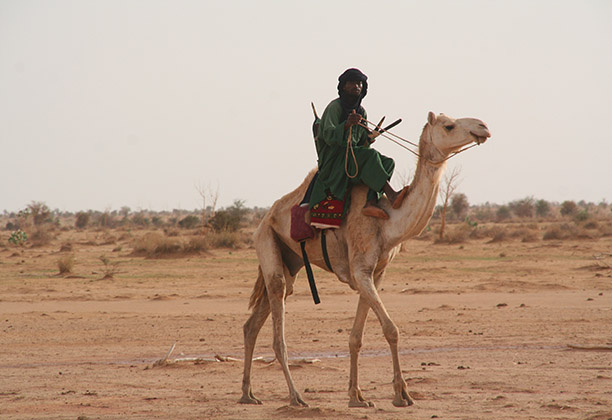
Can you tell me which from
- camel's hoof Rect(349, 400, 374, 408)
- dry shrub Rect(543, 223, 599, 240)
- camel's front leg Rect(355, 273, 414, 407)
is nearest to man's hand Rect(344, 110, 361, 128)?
camel's front leg Rect(355, 273, 414, 407)

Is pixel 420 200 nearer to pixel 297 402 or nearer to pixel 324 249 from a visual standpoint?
pixel 324 249

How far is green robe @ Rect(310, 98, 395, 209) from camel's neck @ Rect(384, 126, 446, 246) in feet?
1.12

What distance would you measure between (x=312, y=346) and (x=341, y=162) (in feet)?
17.4

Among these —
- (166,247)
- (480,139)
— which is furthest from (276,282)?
(166,247)

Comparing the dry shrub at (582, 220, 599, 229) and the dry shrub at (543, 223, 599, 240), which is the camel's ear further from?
the dry shrub at (582, 220, 599, 229)

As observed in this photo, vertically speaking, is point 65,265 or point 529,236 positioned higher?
point 529,236

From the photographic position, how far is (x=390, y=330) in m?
7.26

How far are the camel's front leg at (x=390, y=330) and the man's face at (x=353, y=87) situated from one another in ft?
6.31

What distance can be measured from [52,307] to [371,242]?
13.1 metres

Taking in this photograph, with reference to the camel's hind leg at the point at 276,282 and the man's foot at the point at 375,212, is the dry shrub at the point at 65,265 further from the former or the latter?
the man's foot at the point at 375,212

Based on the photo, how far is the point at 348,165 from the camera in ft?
25.9

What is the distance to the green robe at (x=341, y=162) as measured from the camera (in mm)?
7738

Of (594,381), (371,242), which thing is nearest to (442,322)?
(594,381)

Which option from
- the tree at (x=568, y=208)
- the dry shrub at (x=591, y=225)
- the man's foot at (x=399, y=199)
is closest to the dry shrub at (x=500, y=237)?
the dry shrub at (x=591, y=225)
